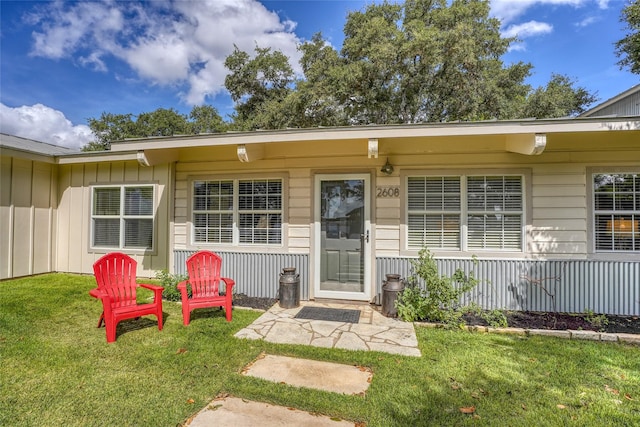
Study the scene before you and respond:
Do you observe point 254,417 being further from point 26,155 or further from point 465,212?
point 26,155

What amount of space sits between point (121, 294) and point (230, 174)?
2.44m

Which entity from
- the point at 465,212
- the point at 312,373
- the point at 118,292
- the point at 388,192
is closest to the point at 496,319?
the point at 465,212

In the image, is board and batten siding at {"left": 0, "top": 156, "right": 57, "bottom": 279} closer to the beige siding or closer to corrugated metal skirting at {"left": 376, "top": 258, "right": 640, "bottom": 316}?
the beige siding

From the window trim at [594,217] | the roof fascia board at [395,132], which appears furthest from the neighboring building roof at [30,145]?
the window trim at [594,217]

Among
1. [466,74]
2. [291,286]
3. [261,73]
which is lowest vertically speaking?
[291,286]

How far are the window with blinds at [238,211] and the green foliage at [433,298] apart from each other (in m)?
2.26

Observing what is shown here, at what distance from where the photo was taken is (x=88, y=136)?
2339cm

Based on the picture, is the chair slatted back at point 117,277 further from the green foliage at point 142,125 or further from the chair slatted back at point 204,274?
the green foliage at point 142,125

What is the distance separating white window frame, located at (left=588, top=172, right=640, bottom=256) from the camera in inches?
169

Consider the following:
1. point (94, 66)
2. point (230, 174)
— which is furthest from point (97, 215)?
point (94, 66)

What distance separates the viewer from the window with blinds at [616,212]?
4289mm

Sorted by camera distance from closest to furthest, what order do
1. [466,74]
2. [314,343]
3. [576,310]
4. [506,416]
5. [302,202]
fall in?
[506,416] → [314,343] → [576,310] → [302,202] → [466,74]

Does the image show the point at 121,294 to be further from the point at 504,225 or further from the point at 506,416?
the point at 504,225

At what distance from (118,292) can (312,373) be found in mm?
2595
